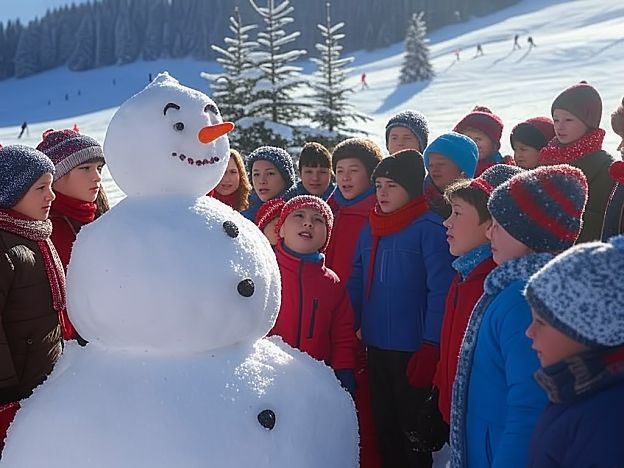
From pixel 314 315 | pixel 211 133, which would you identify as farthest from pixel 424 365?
pixel 211 133

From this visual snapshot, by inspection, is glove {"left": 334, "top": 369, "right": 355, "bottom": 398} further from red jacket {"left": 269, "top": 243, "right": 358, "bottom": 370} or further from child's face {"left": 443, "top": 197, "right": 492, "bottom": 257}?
child's face {"left": 443, "top": 197, "right": 492, "bottom": 257}

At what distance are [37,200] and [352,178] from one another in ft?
5.82

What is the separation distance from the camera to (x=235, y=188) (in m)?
4.26

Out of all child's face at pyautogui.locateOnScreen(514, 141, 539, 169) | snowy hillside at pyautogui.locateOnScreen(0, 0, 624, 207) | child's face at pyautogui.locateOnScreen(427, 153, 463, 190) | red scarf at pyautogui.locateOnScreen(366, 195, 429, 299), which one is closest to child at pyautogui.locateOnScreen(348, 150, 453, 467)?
red scarf at pyautogui.locateOnScreen(366, 195, 429, 299)

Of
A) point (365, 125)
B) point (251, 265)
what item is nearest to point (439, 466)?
point (251, 265)

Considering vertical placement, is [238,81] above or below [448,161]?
below

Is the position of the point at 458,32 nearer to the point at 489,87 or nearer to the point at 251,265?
the point at 489,87

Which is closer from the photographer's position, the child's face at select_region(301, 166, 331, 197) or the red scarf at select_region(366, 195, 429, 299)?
the red scarf at select_region(366, 195, 429, 299)

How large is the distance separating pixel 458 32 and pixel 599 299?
63.5 metres

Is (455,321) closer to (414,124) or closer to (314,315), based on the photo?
(314,315)

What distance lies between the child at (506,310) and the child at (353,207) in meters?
1.46

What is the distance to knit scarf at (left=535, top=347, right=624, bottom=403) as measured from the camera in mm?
1387

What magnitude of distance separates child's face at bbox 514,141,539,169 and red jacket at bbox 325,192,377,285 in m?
1.53

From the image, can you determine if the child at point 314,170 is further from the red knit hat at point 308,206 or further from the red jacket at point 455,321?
the red jacket at point 455,321
